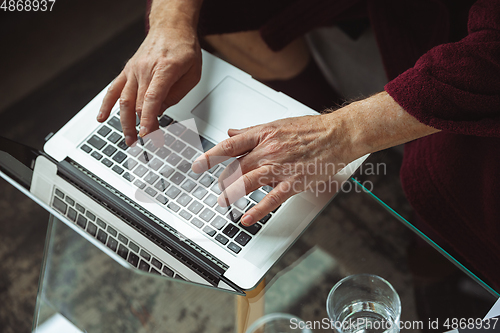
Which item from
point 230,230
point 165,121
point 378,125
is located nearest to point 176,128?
point 165,121

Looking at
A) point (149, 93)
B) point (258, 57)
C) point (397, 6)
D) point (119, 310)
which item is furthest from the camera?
point (258, 57)

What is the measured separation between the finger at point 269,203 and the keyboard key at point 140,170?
0.66 feet

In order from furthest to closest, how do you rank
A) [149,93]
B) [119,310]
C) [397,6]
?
[397,6], [149,93], [119,310]

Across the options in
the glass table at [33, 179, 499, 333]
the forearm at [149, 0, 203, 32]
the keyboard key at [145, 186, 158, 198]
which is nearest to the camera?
the glass table at [33, 179, 499, 333]

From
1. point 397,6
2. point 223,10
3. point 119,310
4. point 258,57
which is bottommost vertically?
point 119,310

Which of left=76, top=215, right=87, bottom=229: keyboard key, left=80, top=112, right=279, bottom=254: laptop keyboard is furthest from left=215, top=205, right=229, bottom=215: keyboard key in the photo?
left=76, top=215, right=87, bottom=229: keyboard key

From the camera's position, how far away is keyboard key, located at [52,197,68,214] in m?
0.71

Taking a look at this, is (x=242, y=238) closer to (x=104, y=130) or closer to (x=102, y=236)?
(x=102, y=236)

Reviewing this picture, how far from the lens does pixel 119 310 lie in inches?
25.5

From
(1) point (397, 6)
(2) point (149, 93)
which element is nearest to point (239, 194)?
(2) point (149, 93)

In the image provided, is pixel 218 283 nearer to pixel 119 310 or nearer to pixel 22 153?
pixel 119 310

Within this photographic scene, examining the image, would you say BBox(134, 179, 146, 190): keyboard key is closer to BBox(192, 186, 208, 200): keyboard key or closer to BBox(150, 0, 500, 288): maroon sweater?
BBox(192, 186, 208, 200): keyboard key

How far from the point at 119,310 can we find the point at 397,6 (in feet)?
2.74

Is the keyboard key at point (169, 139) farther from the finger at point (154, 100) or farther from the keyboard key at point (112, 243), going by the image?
the keyboard key at point (112, 243)
